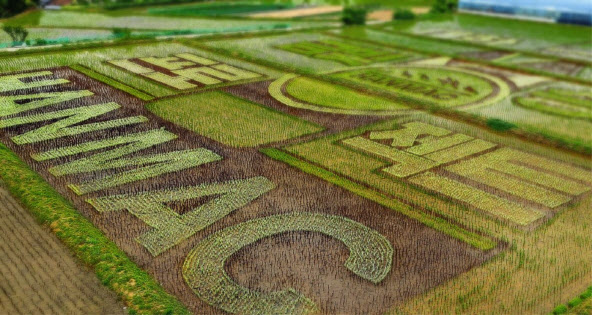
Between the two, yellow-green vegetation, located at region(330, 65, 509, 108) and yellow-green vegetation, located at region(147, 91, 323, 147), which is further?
yellow-green vegetation, located at region(330, 65, 509, 108)

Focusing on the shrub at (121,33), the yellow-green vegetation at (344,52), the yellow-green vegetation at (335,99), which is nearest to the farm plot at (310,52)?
the yellow-green vegetation at (344,52)

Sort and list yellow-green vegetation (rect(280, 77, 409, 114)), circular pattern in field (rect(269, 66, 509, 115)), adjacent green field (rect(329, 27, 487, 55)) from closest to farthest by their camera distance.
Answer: yellow-green vegetation (rect(280, 77, 409, 114)) → circular pattern in field (rect(269, 66, 509, 115)) → adjacent green field (rect(329, 27, 487, 55))

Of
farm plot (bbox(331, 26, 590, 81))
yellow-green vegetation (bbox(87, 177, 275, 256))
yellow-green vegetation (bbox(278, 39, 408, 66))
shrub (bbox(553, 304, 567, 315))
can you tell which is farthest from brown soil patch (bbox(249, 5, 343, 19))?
shrub (bbox(553, 304, 567, 315))

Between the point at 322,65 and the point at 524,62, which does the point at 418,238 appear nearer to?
the point at 322,65

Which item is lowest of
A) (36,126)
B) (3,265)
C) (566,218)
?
(566,218)

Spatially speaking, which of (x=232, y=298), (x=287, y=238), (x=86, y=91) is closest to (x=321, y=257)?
(x=287, y=238)

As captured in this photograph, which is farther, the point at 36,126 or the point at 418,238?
the point at 36,126

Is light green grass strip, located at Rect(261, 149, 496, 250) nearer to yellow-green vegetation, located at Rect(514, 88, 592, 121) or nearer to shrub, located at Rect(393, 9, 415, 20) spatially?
yellow-green vegetation, located at Rect(514, 88, 592, 121)
